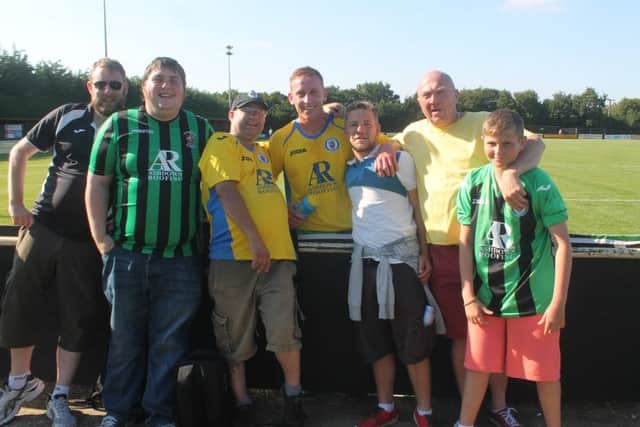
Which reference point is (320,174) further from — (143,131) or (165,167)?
(143,131)

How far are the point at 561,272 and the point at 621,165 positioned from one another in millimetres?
22680

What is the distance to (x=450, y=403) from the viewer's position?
3318mm

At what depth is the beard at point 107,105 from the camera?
3.17m

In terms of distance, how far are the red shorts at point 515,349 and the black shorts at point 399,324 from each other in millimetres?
252

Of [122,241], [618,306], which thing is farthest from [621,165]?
[122,241]

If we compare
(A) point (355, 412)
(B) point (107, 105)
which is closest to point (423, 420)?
(A) point (355, 412)

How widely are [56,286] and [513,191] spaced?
2.53 meters

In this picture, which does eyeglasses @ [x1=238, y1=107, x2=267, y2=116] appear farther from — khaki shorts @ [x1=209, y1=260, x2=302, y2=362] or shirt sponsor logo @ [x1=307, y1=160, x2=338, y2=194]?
khaki shorts @ [x1=209, y1=260, x2=302, y2=362]

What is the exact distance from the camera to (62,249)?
3.14m

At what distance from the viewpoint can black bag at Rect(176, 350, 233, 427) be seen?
2.91 m

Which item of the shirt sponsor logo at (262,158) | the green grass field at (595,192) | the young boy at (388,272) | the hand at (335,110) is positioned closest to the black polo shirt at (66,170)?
the shirt sponsor logo at (262,158)

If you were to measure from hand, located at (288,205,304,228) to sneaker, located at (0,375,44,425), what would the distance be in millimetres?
1791

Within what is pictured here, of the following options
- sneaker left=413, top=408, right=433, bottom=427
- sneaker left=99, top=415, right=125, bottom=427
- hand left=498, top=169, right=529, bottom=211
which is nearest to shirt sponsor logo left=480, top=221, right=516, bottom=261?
hand left=498, top=169, right=529, bottom=211

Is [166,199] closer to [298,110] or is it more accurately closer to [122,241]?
[122,241]
